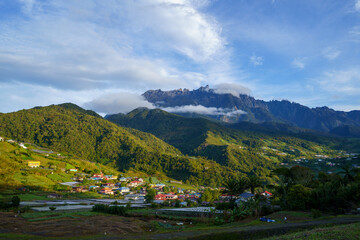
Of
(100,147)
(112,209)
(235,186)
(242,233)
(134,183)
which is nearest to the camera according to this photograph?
(242,233)

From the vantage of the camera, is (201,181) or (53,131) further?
(53,131)

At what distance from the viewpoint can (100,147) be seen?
17112 cm

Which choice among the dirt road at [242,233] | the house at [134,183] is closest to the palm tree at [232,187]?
the dirt road at [242,233]

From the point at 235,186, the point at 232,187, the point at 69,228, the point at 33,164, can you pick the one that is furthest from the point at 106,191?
the point at 69,228

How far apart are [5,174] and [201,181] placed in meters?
97.5

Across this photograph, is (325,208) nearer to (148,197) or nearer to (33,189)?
(148,197)

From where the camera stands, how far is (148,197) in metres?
61.2

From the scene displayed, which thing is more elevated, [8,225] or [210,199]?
[8,225]

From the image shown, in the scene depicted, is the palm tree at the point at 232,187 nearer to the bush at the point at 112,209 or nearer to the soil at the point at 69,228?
the bush at the point at 112,209

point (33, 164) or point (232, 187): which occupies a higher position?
point (33, 164)

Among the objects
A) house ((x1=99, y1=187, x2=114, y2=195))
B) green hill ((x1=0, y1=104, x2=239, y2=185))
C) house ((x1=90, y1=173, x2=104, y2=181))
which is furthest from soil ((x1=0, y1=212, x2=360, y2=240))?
green hill ((x1=0, y1=104, x2=239, y2=185))

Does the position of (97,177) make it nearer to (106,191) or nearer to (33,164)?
(106,191)

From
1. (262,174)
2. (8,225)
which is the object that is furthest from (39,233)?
(262,174)

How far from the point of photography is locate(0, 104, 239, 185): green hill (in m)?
147
